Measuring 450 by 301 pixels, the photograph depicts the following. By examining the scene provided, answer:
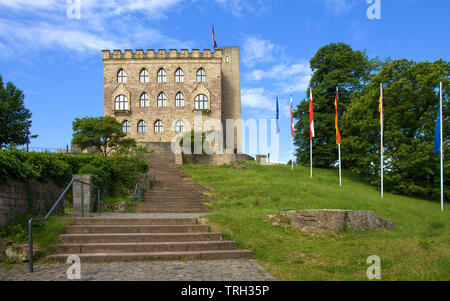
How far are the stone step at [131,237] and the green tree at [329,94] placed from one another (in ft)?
97.2

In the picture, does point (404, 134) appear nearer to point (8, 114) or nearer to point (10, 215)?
point (10, 215)

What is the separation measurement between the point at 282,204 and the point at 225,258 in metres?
8.54

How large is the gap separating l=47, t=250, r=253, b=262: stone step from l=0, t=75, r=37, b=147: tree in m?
35.7

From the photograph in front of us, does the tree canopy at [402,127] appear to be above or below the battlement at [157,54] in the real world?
below

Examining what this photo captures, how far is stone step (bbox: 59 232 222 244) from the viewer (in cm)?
866

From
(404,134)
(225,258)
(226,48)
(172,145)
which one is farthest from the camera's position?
(226,48)

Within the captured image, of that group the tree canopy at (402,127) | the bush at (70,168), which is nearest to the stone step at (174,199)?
the bush at (70,168)

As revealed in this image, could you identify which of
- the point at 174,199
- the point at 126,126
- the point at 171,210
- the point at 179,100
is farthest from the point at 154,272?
the point at 126,126

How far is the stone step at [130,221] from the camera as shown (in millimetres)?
9773

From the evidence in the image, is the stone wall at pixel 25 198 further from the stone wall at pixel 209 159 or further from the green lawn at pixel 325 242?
the stone wall at pixel 209 159

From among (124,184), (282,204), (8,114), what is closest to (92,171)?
(124,184)

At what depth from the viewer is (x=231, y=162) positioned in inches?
1300

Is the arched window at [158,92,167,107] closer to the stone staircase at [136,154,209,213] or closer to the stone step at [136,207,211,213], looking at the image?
the stone staircase at [136,154,209,213]

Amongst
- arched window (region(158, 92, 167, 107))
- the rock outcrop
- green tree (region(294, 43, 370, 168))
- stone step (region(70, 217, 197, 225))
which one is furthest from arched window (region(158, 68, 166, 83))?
stone step (region(70, 217, 197, 225))
